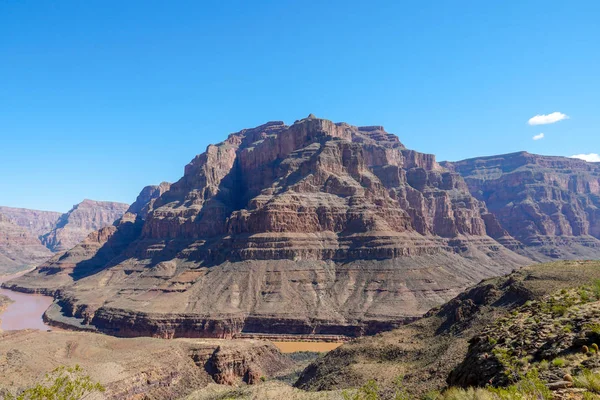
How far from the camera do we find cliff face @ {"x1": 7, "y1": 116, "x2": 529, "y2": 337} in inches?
3994

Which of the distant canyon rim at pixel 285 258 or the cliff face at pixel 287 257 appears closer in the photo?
the distant canyon rim at pixel 285 258

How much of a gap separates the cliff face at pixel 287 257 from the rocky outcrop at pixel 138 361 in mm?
29442

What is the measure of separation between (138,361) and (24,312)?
338 feet

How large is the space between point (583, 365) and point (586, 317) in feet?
19.9

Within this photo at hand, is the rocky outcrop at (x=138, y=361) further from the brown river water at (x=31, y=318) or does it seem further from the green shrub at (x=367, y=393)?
the green shrub at (x=367, y=393)

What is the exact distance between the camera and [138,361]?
5762 cm

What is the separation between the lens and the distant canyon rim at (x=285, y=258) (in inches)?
3984

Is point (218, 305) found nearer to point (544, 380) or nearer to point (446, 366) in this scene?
point (446, 366)

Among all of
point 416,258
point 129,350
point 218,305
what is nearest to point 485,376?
point 129,350

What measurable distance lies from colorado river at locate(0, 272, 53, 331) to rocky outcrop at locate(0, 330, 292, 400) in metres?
52.1

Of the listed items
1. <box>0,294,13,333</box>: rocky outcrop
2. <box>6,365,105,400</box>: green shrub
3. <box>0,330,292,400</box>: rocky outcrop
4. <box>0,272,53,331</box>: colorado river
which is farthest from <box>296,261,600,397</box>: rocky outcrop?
<box>0,294,13,333</box>: rocky outcrop

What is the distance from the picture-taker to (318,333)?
3792 inches

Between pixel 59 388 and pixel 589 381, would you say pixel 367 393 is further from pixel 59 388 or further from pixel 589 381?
pixel 59 388

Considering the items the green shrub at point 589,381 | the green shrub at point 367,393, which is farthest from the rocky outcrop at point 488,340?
the green shrub at point 367,393
